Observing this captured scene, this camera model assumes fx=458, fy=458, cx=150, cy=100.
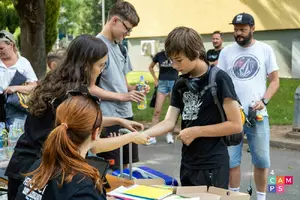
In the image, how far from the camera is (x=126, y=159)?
428 cm

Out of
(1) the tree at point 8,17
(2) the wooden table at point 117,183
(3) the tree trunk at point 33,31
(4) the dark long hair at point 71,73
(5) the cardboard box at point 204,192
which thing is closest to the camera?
(4) the dark long hair at point 71,73

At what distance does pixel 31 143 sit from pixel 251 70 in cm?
256

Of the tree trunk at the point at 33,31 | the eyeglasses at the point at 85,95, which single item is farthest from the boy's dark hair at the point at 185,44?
the tree trunk at the point at 33,31

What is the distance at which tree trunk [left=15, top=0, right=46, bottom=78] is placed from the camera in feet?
35.0

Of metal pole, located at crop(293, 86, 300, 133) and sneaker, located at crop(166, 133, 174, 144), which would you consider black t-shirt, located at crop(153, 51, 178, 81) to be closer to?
sneaker, located at crop(166, 133, 174, 144)

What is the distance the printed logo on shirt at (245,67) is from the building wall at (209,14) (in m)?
13.5

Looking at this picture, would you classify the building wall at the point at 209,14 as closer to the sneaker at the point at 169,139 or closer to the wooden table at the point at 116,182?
the sneaker at the point at 169,139

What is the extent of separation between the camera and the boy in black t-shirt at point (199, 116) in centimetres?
296

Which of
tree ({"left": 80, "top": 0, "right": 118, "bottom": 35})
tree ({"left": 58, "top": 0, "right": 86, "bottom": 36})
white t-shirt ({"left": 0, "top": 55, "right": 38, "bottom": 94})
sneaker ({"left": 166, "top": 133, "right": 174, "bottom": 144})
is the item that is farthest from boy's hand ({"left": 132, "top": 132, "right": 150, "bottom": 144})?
tree ({"left": 80, "top": 0, "right": 118, "bottom": 35})

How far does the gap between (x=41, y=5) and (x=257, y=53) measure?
7.36m

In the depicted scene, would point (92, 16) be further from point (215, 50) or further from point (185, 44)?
point (185, 44)

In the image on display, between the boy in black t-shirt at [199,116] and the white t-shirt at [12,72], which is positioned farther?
the white t-shirt at [12,72]

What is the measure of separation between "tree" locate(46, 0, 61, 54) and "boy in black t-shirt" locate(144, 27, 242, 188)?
13.3 m

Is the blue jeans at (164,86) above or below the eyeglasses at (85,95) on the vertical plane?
below
